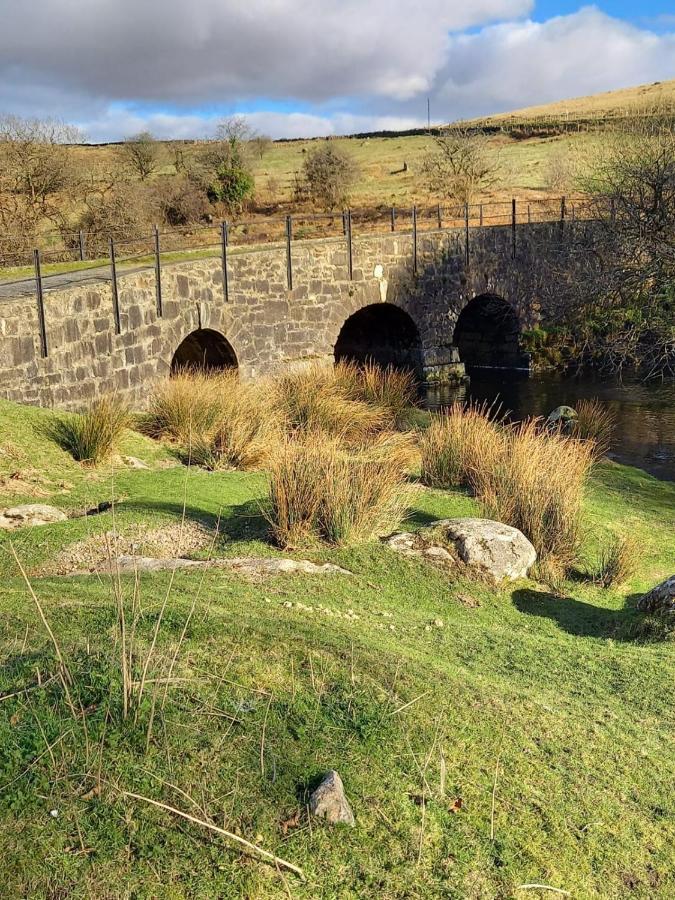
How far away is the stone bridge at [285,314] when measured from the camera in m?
13.7

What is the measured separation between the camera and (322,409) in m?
15.3

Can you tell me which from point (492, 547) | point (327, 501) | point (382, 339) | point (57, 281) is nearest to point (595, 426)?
point (382, 339)

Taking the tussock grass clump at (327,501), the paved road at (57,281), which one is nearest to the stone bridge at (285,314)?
the paved road at (57,281)

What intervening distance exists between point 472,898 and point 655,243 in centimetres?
1383

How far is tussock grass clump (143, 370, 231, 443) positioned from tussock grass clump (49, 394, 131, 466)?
1503mm

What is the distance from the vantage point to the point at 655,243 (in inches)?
606

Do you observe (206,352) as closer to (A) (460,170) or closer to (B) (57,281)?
(B) (57,281)

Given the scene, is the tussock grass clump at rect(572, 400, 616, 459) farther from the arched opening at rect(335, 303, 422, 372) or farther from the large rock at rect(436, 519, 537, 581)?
the large rock at rect(436, 519, 537, 581)

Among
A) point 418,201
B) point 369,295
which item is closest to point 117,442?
point 369,295

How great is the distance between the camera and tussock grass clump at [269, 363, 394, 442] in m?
15.0

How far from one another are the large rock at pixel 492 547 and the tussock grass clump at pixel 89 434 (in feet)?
15.5

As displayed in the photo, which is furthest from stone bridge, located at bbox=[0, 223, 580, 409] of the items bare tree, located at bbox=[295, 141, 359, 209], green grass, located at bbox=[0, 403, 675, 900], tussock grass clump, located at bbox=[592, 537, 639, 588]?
bare tree, located at bbox=[295, 141, 359, 209]

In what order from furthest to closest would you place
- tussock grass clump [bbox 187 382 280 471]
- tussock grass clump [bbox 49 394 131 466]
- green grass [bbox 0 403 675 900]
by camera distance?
tussock grass clump [bbox 187 382 280 471], tussock grass clump [bbox 49 394 131 466], green grass [bbox 0 403 675 900]

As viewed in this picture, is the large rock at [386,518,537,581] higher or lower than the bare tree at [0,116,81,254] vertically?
lower
